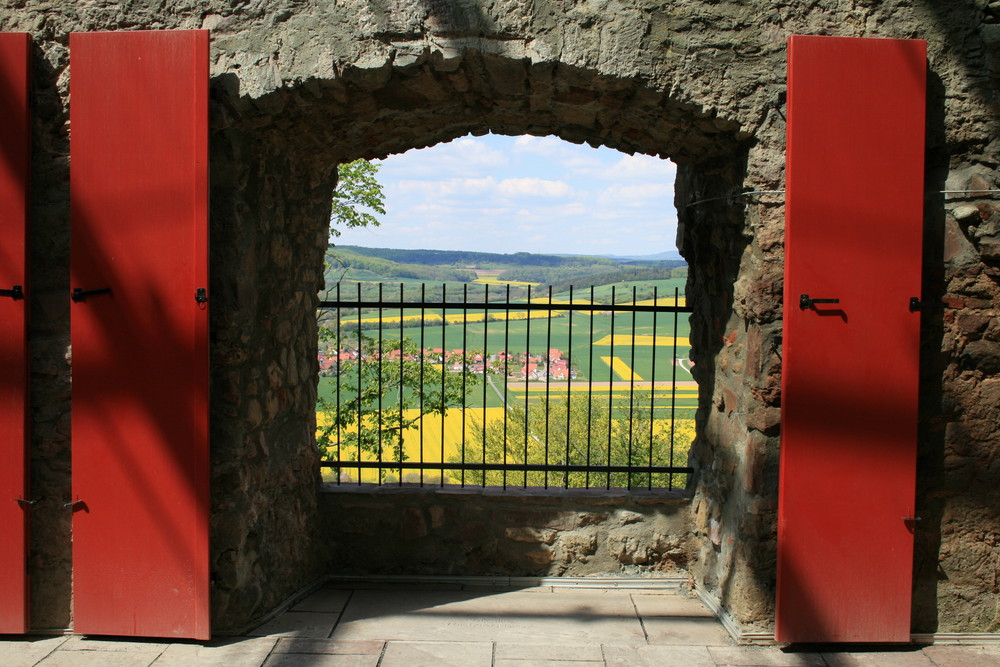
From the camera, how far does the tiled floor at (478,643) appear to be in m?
3.07

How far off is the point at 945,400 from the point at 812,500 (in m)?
0.75

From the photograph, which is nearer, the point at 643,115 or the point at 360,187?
the point at 643,115

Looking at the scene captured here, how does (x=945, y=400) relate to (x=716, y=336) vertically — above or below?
below

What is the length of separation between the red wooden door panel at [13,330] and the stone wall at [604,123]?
0.31 ft

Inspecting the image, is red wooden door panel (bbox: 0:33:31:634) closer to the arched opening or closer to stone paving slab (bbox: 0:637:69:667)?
stone paving slab (bbox: 0:637:69:667)

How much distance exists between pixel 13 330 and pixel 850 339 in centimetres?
350

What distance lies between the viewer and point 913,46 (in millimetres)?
3020

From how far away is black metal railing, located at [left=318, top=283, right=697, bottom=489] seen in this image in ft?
13.7

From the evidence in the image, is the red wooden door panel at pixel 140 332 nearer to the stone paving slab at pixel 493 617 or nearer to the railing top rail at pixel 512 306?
the stone paving slab at pixel 493 617

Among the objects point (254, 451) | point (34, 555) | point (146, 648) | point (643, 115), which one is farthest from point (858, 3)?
point (34, 555)

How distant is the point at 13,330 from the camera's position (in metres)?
3.11

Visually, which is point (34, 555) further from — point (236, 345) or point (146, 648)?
point (236, 345)

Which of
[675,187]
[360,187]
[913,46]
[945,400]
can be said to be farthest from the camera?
[360,187]

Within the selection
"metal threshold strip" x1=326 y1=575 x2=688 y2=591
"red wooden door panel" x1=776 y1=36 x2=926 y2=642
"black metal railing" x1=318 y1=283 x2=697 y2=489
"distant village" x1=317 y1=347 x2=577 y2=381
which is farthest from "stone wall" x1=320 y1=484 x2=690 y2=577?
"red wooden door panel" x1=776 y1=36 x2=926 y2=642
